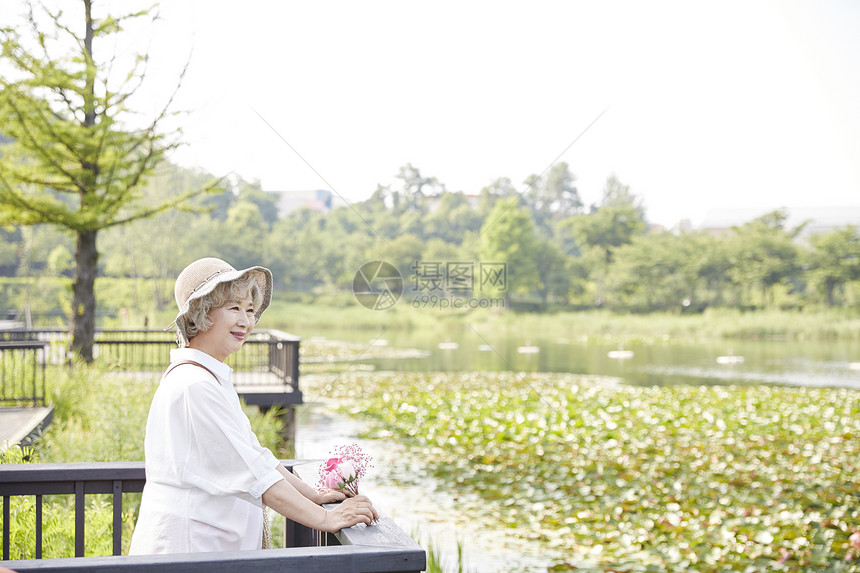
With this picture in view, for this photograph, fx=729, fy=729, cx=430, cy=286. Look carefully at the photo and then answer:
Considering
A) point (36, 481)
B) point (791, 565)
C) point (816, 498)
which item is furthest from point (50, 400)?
point (816, 498)

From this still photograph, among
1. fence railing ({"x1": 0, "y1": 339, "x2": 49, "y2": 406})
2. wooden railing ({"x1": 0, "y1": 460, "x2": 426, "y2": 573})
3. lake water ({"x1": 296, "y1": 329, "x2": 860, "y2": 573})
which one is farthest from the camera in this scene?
fence railing ({"x1": 0, "y1": 339, "x2": 49, "y2": 406})

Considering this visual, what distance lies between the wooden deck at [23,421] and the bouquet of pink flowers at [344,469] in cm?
364

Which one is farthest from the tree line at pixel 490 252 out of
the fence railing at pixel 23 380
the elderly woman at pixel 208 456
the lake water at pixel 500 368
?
the elderly woman at pixel 208 456

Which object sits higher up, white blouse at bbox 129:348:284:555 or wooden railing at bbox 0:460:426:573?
white blouse at bbox 129:348:284:555

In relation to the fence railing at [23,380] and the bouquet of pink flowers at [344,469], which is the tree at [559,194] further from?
the bouquet of pink flowers at [344,469]

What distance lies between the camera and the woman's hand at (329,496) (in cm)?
163

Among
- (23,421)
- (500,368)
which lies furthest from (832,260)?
(23,421)

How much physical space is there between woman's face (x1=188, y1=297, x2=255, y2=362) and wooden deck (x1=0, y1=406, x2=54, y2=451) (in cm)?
364

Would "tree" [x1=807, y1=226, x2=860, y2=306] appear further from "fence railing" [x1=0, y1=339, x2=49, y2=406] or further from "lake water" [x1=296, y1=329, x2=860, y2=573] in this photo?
"fence railing" [x1=0, y1=339, x2=49, y2=406]

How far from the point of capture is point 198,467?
4.57ft

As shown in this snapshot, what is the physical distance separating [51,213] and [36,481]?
25.3ft

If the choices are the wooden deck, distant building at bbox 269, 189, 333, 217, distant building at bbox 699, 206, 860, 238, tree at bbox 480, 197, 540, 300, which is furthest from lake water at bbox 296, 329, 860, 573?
distant building at bbox 269, 189, 333, 217

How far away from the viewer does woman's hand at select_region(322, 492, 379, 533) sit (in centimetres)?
146

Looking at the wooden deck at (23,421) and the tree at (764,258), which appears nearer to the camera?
the wooden deck at (23,421)
